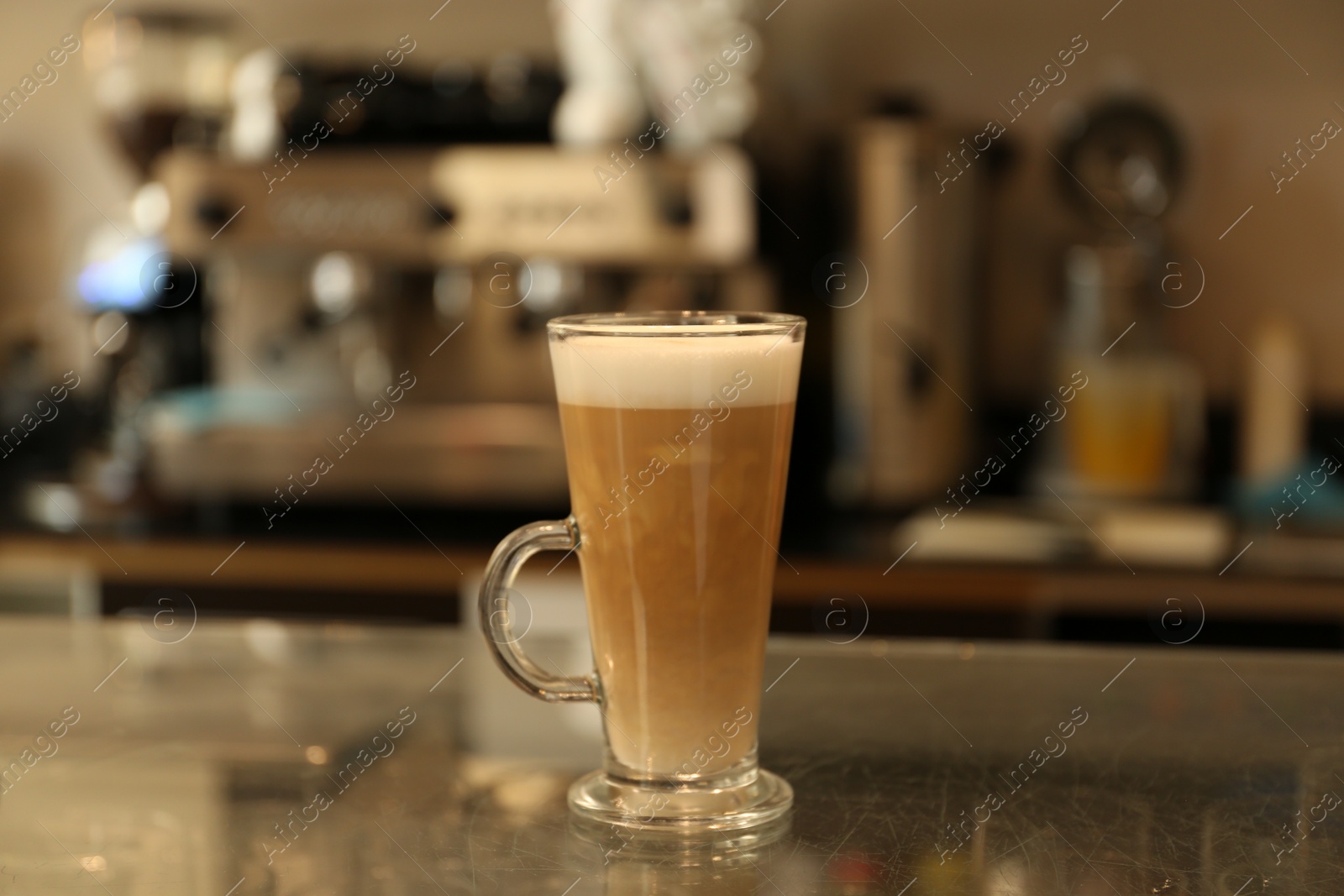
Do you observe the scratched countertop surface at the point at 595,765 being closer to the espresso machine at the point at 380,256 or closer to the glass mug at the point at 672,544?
the glass mug at the point at 672,544

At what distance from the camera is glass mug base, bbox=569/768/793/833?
0.62 meters

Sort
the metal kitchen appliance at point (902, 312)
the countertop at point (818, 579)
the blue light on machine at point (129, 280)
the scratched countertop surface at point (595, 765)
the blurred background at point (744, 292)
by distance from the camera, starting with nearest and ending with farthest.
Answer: the scratched countertop surface at point (595, 765) → the countertop at point (818, 579) → the blurred background at point (744, 292) → the metal kitchen appliance at point (902, 312) → the blue light on machine at point (129, 280)

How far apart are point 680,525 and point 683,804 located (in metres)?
0.13

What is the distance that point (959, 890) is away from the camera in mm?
540

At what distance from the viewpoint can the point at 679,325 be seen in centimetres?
65

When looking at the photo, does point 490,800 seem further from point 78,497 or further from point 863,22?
point 863,22

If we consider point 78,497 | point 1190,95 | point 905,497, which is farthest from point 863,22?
point 78,497

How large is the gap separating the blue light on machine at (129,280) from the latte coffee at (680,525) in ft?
6.07

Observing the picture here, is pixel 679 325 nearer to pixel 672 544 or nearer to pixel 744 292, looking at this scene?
pixel 672 544

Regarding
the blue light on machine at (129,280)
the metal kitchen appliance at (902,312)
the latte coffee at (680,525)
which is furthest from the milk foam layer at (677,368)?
the blue light on machine at (129,280)

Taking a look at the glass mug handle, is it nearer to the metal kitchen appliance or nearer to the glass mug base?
the glass mug base

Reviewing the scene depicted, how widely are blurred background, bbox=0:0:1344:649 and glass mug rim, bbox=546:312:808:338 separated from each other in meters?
1.23

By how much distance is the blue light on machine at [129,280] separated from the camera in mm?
2338

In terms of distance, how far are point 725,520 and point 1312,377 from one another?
2.09m
